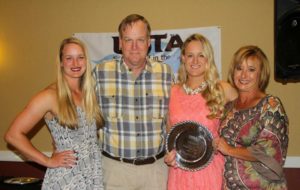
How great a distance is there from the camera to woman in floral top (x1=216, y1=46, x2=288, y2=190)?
89.4 inches

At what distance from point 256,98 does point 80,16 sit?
2.38 meters

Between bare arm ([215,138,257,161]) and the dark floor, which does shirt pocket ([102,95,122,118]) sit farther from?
the dark floor

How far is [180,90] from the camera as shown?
2.63 metres

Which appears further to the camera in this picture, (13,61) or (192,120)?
(13,61)

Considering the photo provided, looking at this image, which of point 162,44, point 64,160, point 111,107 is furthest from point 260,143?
point 162,44

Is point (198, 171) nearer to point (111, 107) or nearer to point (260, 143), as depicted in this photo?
point (260, 143)

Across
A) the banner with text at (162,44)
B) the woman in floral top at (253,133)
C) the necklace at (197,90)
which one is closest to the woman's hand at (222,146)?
the woman in floral top at (253,133)

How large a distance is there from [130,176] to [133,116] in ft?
1.42

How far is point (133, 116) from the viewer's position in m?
2.53

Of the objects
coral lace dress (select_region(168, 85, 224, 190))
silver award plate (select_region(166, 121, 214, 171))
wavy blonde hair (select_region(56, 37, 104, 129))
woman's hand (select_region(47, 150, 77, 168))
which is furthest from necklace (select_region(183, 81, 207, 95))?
woman's hand (select_region(47, 150, 77, 168))

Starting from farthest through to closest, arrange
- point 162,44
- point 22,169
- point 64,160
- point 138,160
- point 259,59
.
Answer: point 22,169
point 162,44
point 138,160
point 259,59
point 64,160

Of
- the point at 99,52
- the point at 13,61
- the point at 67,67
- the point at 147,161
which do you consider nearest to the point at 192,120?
the point at 147,161

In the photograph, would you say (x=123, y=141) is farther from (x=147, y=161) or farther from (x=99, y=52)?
(x=99, y=52)

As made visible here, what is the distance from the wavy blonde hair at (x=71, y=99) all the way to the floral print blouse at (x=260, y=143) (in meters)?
0.95
